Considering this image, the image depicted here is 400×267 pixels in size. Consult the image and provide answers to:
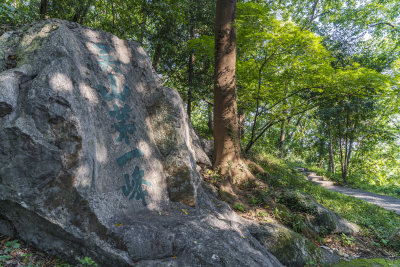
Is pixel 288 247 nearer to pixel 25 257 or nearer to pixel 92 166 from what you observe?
pixel 92 166

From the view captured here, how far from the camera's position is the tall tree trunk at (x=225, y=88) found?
18.5 ft

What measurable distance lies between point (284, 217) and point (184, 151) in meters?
3.02

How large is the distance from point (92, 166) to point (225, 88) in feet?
13.1

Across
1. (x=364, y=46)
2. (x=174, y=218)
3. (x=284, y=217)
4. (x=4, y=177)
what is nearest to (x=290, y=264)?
(x=284, y=217)

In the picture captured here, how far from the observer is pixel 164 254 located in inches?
97.0

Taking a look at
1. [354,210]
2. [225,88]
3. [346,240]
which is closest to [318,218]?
[346,240]

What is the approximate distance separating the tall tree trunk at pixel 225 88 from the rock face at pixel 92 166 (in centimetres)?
205

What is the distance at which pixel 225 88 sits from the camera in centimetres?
567

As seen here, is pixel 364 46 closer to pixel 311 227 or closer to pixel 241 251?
pixel 311 227

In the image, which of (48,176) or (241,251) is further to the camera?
(241,251)

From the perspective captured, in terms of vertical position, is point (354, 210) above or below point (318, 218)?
below

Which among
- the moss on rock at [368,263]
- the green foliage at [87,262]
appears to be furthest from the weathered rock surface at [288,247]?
the green foliage at [87,262]

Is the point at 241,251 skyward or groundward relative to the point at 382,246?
skyward

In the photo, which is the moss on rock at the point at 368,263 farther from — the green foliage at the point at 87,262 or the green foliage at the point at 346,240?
the green foliage at the point at 87,262
